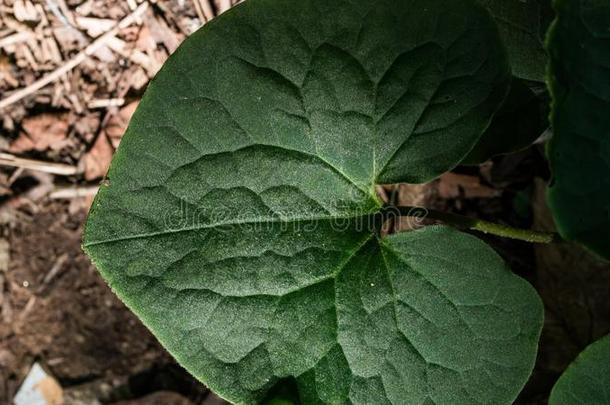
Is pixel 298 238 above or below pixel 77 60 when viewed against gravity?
below

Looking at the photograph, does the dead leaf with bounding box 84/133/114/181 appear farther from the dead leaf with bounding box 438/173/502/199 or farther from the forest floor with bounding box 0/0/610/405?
the dead leaf with bounding box 438/173/502/199

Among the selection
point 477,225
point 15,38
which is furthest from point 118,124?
point 477,225

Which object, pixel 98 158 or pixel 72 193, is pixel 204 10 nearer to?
pixel 98 158

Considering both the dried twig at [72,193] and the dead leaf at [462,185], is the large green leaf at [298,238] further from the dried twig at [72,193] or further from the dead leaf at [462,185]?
the dried twig at [72,193]

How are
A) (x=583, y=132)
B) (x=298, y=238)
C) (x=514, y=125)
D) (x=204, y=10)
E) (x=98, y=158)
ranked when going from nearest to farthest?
(x=583, y=132) < (x=298, y=238) < (x=514, y=125) < (x=204, y=10) < (x=98, y=158)

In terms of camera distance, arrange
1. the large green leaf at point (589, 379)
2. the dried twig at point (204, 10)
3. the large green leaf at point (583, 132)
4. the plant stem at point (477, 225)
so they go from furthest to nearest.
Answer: the dried twig at point (204, 10)
the plant stem at point (477, 225)
the large green leaf at point (589, 379)
the large green leaf at point (583, 132)

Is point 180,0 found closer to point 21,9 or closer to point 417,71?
point 21,9
